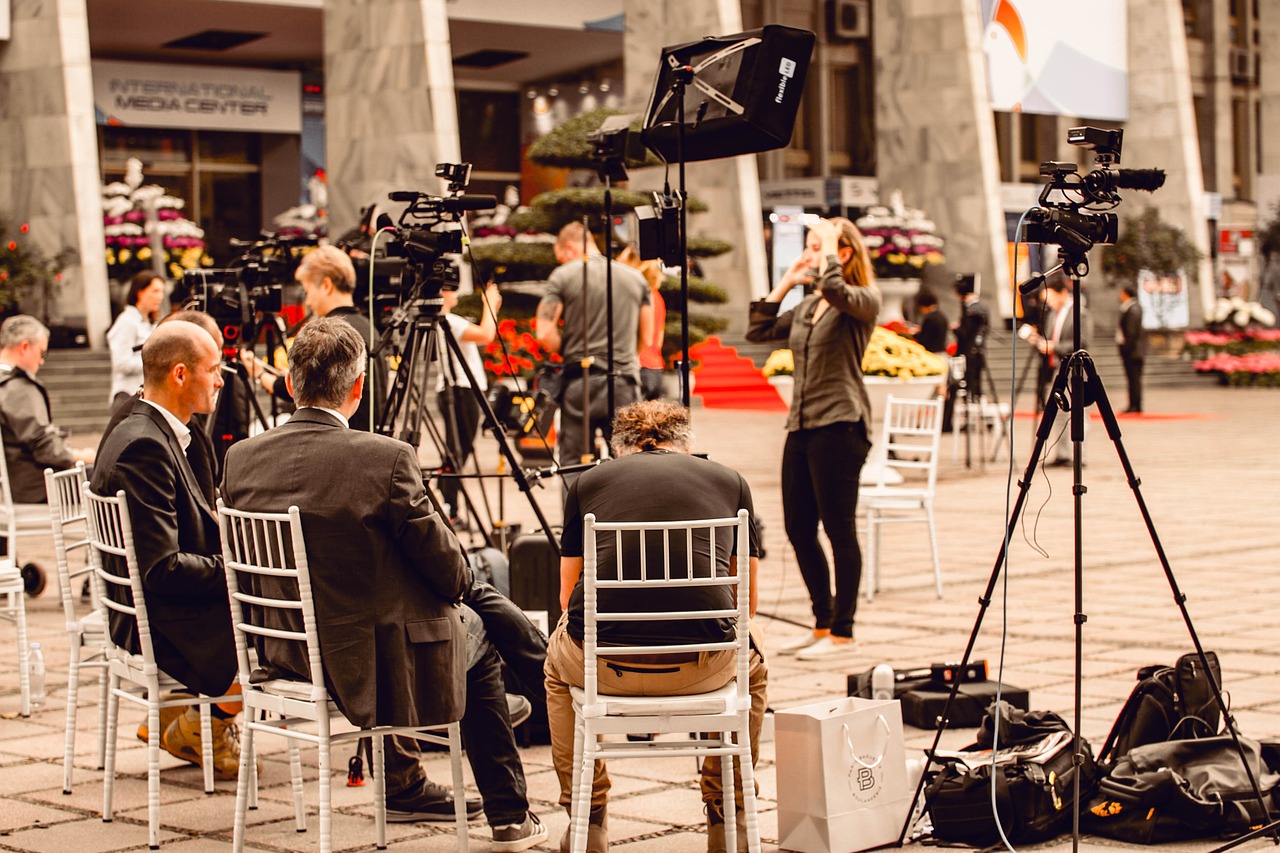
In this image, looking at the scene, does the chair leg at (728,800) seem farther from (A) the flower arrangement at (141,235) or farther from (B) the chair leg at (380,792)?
(A) the flower arrangement at (141,235)

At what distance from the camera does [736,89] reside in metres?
5.94

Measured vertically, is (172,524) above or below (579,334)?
below

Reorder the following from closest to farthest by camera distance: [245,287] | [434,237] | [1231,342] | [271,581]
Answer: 1. [271,581]
2. [434,237]
3. [245,287]
4. [1231,342]

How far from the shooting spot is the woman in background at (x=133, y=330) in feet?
30.3

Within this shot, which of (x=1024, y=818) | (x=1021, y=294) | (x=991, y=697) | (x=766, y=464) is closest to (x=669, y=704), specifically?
(x=1024, y=818)

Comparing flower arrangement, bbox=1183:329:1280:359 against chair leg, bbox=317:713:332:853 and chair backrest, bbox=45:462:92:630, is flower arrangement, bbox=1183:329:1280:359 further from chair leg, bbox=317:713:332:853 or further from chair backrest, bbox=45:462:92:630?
chair leg, bbox=317:713:332:853

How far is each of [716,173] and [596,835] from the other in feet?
68.3

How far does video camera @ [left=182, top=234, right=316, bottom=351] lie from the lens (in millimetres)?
7207

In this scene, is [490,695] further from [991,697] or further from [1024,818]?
[991,697]

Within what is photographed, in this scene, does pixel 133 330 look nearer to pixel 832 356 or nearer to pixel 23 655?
pixel 23 655

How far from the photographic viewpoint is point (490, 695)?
179 inches

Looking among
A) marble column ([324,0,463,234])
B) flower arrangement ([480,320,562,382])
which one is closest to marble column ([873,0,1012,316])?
marble column ([324,0,463,234])

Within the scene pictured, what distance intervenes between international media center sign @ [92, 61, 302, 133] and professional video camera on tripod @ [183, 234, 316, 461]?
68.3ft

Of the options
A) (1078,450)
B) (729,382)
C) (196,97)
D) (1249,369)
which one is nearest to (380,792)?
(1078,450)
